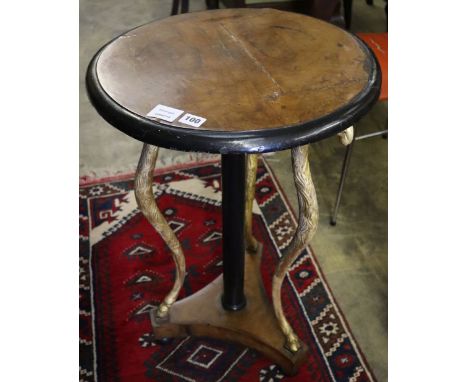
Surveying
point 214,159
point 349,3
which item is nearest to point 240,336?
point 214,159

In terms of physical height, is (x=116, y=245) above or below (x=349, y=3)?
below

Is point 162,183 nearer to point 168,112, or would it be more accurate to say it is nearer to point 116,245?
point 116,245

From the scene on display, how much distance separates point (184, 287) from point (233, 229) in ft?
1.45

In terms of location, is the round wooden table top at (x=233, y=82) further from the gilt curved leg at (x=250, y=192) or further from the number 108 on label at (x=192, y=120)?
the gilt curved leg at (x=250, y=192)

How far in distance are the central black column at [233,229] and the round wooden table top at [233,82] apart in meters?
0.27

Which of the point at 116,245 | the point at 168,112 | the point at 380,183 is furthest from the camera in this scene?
the point at 380,183

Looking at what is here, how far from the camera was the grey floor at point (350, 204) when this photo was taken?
173cm

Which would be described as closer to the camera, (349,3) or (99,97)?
(99,97)

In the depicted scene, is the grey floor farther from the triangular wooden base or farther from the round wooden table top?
the round wooden table top

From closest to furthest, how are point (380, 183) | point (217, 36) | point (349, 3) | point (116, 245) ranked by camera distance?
point (217, 36)
point (116, 245)
point (380, 183)
point (349, 3)

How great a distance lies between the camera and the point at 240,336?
1.58m

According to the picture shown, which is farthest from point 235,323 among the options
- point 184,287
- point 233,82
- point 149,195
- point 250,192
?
point 233,82

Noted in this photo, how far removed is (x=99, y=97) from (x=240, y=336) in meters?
0.83

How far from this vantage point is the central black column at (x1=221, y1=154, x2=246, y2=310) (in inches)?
54.3
